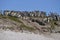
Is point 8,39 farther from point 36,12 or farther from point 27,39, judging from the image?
point 36,12

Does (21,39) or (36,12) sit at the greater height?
(21,39)

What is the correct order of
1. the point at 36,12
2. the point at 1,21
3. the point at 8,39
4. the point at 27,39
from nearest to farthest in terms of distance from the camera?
the point at 8,39, the point at 27,39, the point at 1,21, the point at 36,12

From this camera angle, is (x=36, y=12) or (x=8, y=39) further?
(x=36, y=12)

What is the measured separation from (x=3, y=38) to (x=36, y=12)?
8002 cm

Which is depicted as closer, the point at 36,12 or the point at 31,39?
the point at 31,39

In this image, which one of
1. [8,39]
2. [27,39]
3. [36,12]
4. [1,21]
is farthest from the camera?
[36,12]

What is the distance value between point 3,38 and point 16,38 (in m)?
1.33

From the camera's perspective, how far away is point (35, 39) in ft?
56.9

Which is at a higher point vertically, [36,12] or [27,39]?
[27,39]

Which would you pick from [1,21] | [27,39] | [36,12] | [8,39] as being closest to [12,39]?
[8,39]

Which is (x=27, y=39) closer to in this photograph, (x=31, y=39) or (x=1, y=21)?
(x=31, y=39)

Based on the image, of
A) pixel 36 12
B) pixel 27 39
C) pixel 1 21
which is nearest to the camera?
pixel 27 39

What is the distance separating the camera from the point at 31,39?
17.0 meters

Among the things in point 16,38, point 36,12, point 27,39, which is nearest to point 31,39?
point 27,39
